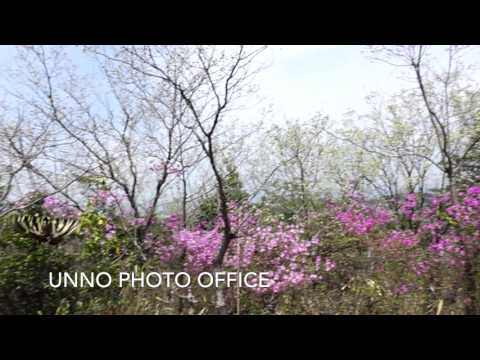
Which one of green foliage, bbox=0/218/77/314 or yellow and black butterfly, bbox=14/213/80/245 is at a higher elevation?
yellow and black butterfly, bbox=14/213/80/245

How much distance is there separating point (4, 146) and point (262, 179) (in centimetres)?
184

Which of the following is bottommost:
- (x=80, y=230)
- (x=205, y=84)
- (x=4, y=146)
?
(x=80, y=230)

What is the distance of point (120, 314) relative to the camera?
10.5 feet

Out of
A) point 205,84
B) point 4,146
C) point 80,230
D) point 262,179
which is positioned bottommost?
point 80,230

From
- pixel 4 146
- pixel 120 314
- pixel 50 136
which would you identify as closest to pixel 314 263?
pixel 120 314

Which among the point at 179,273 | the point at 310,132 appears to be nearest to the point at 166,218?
the point at 179,273

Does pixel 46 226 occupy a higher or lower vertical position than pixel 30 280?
higher

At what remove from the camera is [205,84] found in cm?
334

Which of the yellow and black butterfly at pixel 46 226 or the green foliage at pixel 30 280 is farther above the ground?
the yellow and black butterfly at pixel 46 226

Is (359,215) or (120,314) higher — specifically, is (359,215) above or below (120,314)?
above

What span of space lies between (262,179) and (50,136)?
1.55 metres
